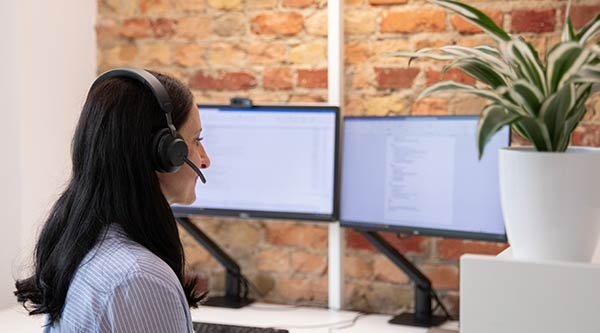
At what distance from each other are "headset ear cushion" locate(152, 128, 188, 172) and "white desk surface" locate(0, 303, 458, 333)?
113cm

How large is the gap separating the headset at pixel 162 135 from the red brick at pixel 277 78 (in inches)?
54.0

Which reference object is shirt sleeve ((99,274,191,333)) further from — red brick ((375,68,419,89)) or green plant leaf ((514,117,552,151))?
red brick ((375,68,419,89))

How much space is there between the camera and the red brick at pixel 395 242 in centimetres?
267

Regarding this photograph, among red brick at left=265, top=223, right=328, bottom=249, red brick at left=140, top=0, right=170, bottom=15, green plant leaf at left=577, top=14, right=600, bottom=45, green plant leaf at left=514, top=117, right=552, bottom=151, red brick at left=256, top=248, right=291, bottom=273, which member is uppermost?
red brick at left=140, top=0, right=170, bottom=15

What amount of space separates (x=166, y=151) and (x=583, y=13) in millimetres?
1455

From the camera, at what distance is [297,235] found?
2.82 metres

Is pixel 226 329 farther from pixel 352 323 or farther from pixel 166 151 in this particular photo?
pixel 166 151

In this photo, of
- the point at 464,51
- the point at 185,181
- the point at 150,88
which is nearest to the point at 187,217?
the point at 185,181

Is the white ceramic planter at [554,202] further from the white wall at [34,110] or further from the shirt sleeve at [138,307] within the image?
the white wall at [34,110]

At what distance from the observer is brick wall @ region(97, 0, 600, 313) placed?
8.52ft

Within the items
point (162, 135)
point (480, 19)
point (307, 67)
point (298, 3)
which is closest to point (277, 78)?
point (307, 67)

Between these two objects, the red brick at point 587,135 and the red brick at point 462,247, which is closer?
the red brick at point 587,135

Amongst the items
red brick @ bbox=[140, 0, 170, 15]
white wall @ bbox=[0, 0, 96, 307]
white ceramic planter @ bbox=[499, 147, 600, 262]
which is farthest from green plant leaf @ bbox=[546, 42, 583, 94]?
red brick @ bbox=[140, 0, 170, 15]

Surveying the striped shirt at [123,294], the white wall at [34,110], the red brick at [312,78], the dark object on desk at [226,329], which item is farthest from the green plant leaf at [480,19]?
the white wall at [34,110]
